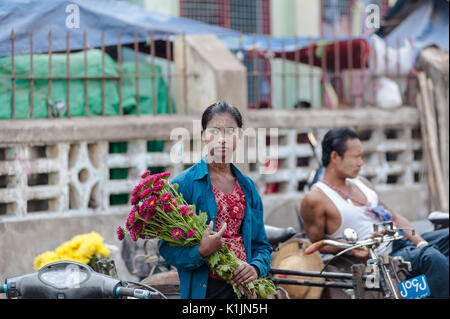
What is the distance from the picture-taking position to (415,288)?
163 inches

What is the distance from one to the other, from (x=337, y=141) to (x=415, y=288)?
48.8 inches

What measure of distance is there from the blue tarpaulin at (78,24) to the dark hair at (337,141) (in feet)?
6.41

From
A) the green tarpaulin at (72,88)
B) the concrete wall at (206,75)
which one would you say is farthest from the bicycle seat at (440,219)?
the green tarpaulin at (72,88)

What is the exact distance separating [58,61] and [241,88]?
73.9 inches

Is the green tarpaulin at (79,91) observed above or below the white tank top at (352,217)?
above

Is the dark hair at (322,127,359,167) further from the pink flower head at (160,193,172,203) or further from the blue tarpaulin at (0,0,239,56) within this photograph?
the pink flower head at (160,193,172,203)

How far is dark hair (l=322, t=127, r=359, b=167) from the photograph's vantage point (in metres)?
4.87

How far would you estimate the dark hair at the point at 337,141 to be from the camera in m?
4.87

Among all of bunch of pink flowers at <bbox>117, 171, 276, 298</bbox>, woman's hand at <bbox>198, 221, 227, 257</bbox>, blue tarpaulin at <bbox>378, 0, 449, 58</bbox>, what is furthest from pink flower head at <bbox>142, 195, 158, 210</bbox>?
blue tarpaulin at <bbox>378, 0, 449, 58</bbox>

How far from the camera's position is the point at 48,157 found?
6.17 metres

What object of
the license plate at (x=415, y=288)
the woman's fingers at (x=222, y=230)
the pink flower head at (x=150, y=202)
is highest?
the pink flower head at (x=150, y=202)

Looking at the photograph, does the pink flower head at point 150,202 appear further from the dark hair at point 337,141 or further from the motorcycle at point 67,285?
the dark hair at point 337,141

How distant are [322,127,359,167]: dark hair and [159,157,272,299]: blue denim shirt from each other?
5.48 feet
